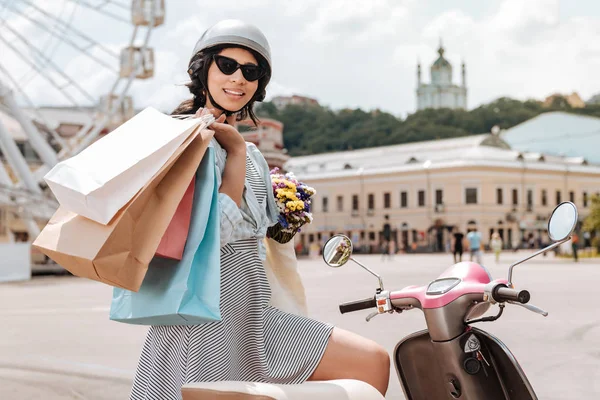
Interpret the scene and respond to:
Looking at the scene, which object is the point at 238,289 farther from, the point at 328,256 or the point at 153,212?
the point at 328,256

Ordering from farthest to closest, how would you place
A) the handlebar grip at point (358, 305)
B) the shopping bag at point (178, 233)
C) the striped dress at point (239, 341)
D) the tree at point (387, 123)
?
the tree at point (387, 123), the handlebar grip at point (358, 305), the striped dress at point (239, 341), the shopping bag at point (178, 233)

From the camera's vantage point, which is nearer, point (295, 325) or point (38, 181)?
point (295, 325)

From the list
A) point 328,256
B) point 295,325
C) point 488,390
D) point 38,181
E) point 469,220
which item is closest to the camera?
point 295,325

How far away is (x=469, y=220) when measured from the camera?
62.0m

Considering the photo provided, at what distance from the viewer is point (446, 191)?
2466 inches

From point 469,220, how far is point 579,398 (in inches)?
2250

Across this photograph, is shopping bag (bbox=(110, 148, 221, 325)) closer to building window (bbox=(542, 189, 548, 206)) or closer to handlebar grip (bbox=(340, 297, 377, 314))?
handlebar grip (bbox=(340, 297, 377, 314))

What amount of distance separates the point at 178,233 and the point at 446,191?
61.4 m

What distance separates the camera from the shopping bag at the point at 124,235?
79.1 inches

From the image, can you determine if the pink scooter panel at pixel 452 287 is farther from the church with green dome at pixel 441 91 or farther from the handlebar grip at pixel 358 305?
the church with green dome at pixel 441 91

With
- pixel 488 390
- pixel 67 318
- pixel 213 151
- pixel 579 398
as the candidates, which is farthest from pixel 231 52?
pixel 67 318

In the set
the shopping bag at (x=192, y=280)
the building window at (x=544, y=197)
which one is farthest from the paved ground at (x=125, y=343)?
the building window at (x=544, y=197)

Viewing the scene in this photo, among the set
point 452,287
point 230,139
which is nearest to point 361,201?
point 452,287

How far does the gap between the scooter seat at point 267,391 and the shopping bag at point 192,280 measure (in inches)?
6.6
